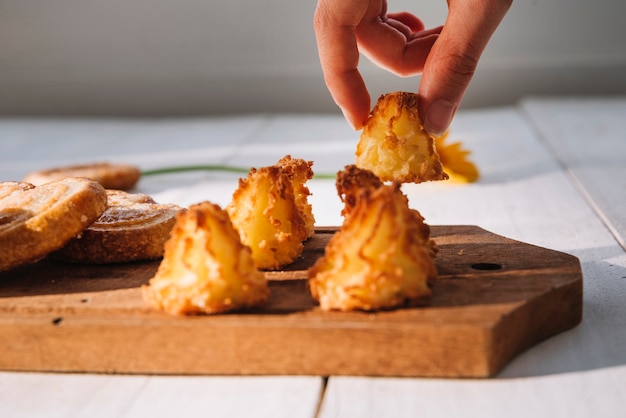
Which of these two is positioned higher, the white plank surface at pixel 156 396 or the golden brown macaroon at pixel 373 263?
the golden brown macaroon at pixel 373 263

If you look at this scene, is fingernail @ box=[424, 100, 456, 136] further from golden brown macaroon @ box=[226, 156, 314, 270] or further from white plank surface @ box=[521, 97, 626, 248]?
white plank surface @ box=[521, 97, 626, 248]

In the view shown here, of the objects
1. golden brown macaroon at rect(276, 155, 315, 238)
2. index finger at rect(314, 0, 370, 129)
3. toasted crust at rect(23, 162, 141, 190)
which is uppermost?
index finger at rect(314, 0, 370, 129)

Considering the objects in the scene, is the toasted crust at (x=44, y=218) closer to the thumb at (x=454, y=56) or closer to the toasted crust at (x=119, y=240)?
the toasted crust at (x=119, y=240)

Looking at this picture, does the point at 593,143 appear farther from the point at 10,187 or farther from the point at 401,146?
the point at 10,187

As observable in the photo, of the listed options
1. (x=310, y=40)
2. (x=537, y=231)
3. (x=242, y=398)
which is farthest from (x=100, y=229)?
(x=310, y=40)

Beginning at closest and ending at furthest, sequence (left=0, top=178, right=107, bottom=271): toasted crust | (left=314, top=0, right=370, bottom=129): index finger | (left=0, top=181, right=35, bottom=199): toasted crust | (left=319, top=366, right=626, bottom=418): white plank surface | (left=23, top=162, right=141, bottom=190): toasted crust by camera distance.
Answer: (left=319, top=366, right=626, bottom=418): white plank surface, (left=0, top=178, right=107, bottom=271): toasted crust, (left=0, top=181, right=35, bottom=199): toasted crust, (left=314, top=0, right=370, bottom=129): index finger, (left=23, top=162, right=141, bottom=190): toasted crust

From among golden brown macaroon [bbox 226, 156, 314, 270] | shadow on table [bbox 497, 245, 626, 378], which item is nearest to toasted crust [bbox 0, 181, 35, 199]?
golden brown macaroon [bbox 226, 156, 314, 270]

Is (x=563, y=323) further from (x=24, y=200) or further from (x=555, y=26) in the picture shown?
(x=555, y=26)

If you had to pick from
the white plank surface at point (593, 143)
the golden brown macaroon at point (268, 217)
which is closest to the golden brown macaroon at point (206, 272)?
the golden brown macaroon at point (268, 217)
